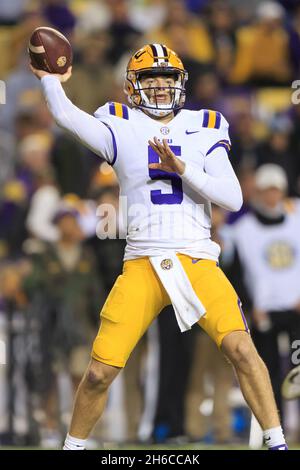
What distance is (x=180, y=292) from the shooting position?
17.6 feet

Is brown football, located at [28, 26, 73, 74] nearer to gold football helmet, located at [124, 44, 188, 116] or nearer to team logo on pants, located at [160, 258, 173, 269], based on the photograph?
gold football helmet, located at [124, 44, 188, 116]

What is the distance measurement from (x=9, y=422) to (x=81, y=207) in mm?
1783

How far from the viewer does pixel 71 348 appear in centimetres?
841

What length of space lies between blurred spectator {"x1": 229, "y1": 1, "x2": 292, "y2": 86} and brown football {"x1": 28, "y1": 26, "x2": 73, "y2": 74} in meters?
5.67

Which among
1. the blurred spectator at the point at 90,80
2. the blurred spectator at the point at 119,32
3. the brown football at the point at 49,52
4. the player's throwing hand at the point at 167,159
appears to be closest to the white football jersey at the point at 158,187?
the player's throwing hand at the point at 167,159

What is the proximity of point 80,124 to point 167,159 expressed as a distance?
1.36ft

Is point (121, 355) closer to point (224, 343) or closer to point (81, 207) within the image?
point (224, 343)

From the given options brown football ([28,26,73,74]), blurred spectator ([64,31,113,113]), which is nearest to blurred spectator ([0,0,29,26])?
blurred spectator ([64,31,113,113])

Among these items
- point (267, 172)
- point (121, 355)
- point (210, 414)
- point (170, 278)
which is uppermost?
point (267, 172)

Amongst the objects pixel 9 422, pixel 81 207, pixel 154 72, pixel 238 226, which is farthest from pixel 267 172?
pixel 154 72

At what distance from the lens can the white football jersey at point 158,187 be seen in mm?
5418

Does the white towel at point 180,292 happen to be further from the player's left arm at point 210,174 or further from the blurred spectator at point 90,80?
the blurred spectator at point 90,80

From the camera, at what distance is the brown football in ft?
18.0

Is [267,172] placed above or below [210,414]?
above
